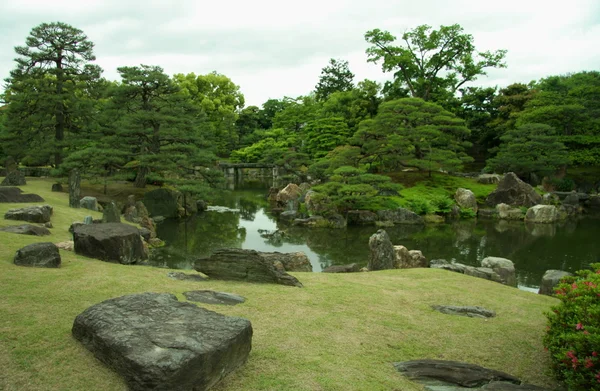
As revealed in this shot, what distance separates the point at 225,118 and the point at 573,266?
3894cm

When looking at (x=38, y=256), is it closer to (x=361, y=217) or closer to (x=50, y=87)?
(x=361, y=217)

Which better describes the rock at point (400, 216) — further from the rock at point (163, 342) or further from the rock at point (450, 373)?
the rock at point (163, 342)

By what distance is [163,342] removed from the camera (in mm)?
3129

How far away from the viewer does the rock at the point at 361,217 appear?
1870 cm

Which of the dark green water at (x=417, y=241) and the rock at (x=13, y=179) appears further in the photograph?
the rock at (x=13, y=179)

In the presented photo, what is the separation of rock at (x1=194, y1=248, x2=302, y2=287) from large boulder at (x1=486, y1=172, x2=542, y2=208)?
62.5 ft

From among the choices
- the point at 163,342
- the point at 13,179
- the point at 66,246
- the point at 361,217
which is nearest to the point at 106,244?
the point at 66,246

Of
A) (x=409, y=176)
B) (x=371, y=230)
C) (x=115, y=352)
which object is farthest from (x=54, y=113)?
(x=115, y=352)

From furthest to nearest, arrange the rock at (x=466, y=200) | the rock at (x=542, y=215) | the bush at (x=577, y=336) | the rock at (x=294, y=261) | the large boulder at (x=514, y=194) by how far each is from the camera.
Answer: the rock at (x=466, y=200)
the large boulder at (x=514, y=194)
the rock at (x=542, y=215)
the rock at (x=294, y=261)
the bush at (x=577, y=336)

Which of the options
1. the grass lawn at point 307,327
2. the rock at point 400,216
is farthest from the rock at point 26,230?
the rock at point 400,216

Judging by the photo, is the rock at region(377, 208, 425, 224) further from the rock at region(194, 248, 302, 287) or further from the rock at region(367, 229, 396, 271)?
the rock at region(194, 248, 302, 287)

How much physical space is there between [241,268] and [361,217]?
520 inches

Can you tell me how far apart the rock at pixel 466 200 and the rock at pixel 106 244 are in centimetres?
1820

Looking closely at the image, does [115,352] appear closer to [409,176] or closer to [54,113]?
[54,113]
